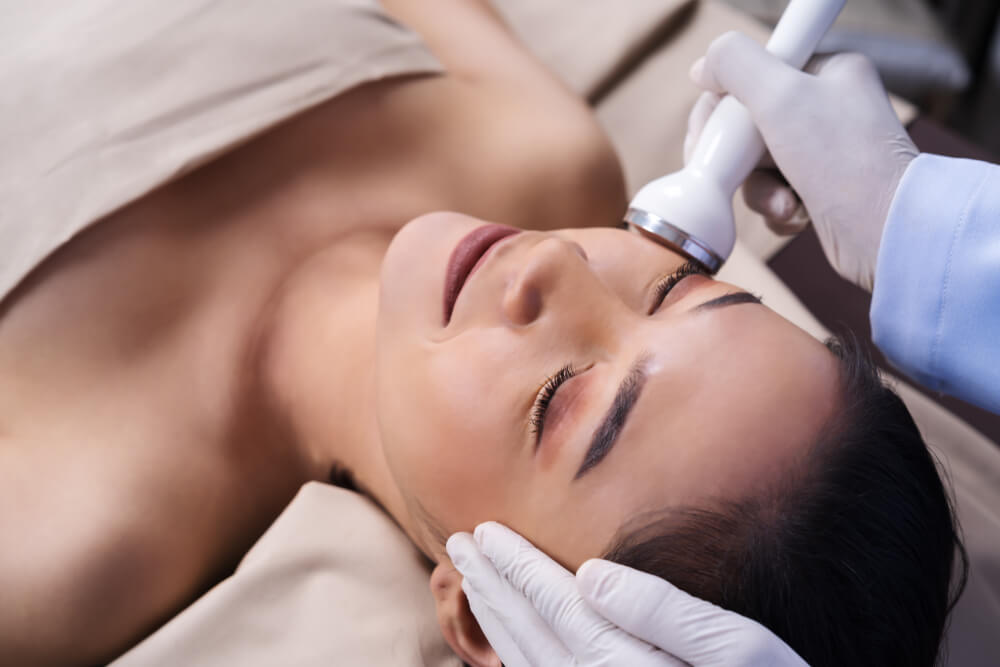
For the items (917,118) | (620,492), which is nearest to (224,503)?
(620,492)

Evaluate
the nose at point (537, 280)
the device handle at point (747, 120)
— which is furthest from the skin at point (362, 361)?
the device handle at point (747, 120)

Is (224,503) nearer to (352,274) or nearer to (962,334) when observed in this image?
(352,274)

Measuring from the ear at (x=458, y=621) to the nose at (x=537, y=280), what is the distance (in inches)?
12.3

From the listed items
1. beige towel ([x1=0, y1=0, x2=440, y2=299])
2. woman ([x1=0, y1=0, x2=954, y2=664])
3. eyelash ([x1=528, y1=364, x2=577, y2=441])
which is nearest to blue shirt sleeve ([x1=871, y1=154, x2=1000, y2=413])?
woman ([x1=0, y1=0, x2=954, y2=664])

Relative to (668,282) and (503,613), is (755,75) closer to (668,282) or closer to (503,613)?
(668,282)

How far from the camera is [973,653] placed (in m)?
1.05

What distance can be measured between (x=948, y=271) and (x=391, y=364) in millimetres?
632

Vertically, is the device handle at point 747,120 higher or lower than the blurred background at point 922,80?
higher

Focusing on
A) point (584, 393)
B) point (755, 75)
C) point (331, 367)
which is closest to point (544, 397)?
point (584, 393)

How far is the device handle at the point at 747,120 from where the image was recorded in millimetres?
958

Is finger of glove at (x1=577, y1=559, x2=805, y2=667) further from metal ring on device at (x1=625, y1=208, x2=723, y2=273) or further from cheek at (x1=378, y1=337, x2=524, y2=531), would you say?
metal ring on device at (x1=625, y1=208, x2=723, y2=273)

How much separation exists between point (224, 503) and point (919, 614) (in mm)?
821

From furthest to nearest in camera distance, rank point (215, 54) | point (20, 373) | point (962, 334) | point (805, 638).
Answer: point (215, 54), point (20, 373), point (962, 334), point (805, 638)

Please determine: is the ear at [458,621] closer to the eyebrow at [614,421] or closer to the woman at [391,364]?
the woman at [391,364]
